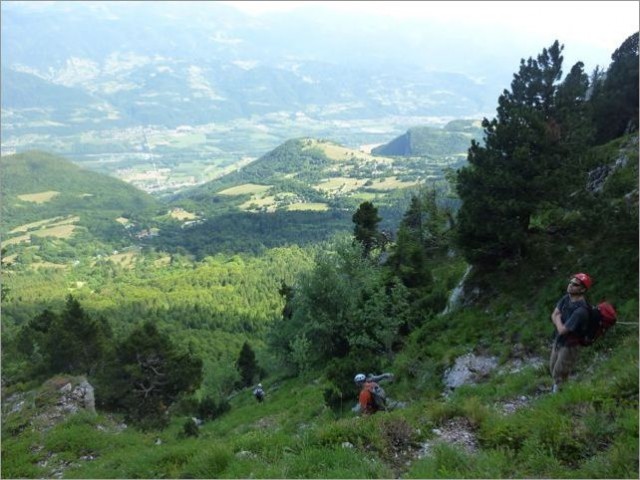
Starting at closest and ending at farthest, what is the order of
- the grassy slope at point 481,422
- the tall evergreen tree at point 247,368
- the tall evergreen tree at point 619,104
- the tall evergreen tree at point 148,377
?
the grassy slope at point 481,422 < the tall evergreen tree at point 148,377 < the tall evergreen tree at point 619,104 < the tall evergreen tree at point 247,368

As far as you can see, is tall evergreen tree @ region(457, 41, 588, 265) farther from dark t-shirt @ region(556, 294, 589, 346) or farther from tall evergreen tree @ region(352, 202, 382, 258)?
tall evergreen tree @ region(352, 202, 382, 258)

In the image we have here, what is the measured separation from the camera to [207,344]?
9144cm

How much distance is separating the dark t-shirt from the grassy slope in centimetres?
102

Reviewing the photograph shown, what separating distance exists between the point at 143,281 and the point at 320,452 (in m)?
167

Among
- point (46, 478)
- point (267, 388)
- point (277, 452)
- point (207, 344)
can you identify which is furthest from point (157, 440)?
point (207, 344)

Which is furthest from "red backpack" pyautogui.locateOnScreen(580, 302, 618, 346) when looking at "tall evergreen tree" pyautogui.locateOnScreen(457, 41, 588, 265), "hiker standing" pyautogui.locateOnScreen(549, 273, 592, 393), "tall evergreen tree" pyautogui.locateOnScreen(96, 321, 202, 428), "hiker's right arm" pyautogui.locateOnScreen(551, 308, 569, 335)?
"tall evergreen tree" pyautogui.locateOnScreen(96, 321, 202, 428)

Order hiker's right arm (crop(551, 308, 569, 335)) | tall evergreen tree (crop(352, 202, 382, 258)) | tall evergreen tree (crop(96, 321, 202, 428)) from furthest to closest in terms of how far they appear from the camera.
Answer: tall evergreen tree (crop(352, 202, 382, 258)) → tall evergreen tree (crop(96, 321, 202, 428)) → hiker's right arm (crop(551, 308, 569, 335))

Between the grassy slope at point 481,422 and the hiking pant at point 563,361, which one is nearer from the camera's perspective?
the grassy slope at point 481,422

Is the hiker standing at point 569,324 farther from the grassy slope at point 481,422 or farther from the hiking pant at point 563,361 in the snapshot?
the grassy slope at point 481,422

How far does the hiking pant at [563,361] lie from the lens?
10383mm

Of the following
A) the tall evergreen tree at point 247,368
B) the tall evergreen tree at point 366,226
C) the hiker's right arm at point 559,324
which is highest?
the hiker's right arm at point 559,324

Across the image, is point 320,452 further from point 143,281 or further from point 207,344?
point 143,281

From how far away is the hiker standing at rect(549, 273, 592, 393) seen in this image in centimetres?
965

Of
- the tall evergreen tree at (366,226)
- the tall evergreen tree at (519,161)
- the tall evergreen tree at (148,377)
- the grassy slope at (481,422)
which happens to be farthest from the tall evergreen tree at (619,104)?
the tall evergreen tree at (148,377)
